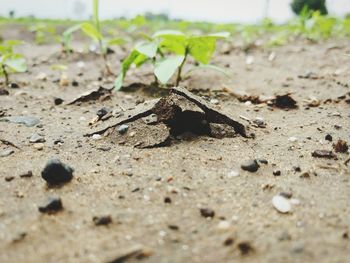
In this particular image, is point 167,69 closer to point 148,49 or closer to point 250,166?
point 148,49

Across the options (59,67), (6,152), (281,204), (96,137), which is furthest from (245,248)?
(59,67)

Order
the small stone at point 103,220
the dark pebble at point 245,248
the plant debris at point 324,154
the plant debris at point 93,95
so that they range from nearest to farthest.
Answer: the dark pebble at point 245,248, the small stone at point 103,220, the plant debris at point 324,154, the plant debris at point 93,95

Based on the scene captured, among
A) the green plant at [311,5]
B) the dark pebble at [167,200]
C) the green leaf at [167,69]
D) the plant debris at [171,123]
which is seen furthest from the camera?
the green plant at [311,5]

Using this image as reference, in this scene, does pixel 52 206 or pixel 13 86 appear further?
pixel 13 86

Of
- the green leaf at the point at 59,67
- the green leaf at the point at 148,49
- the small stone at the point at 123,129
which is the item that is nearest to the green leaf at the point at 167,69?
the green leaf at the point at 148,49

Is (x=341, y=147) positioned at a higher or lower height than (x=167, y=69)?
lower

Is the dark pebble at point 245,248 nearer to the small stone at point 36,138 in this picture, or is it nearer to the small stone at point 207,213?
the small stone at point 207,213

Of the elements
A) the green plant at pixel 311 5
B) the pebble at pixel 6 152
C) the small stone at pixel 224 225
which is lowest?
the pebble at pixel 6 152
